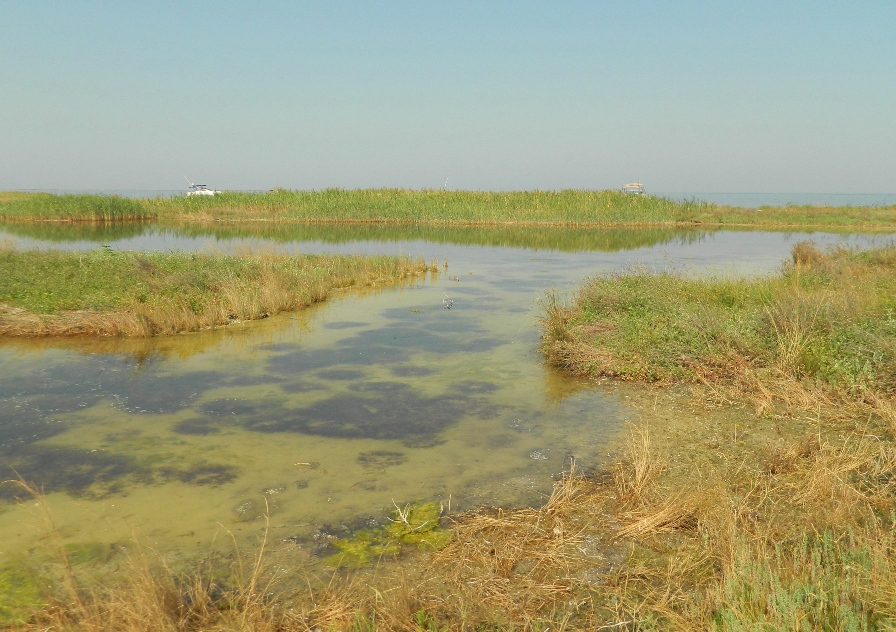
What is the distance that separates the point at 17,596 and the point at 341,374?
596 centimetres

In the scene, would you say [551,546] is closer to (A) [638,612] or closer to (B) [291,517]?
(A) [638,612]

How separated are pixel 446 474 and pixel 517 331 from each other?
7.14m

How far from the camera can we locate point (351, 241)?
3238 centimetres

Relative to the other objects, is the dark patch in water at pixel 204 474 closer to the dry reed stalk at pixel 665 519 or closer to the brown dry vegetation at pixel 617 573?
the brown dry vegetation at pixel 617 573

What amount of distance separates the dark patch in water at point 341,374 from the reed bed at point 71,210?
132 ft

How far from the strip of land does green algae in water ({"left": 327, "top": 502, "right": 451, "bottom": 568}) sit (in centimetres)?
4088

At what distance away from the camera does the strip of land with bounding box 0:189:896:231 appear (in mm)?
44125

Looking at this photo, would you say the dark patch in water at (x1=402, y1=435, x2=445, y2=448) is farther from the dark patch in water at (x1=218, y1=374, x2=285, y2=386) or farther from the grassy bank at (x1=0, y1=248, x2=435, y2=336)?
the grassy bank at (x1=0, y1=248, x2=435, y2=336)

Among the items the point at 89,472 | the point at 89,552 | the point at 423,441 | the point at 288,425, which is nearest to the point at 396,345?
the point at 288,425

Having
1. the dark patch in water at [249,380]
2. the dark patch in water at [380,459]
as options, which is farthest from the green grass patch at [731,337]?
the dark patch in water at [249,380]

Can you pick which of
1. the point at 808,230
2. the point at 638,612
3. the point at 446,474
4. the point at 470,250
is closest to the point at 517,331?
the point at 446,474

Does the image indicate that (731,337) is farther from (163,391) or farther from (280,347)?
(163,391)

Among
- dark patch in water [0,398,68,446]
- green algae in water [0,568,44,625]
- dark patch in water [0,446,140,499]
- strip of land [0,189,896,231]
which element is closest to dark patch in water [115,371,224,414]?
dark patch in water [0,398,68,446]

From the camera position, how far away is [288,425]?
7770mm
